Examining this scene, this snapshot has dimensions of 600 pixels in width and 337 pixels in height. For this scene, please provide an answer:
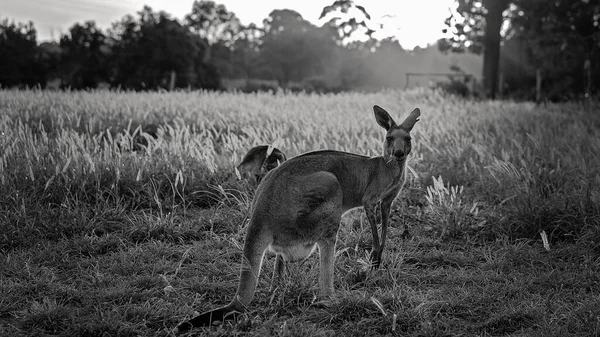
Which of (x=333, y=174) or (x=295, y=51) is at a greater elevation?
(x=295, y=51)

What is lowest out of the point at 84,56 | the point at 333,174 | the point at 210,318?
the point at 210,318

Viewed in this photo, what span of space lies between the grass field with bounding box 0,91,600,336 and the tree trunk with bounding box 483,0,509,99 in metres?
12.7

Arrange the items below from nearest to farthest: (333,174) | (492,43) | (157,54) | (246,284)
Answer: (246,284)
(333,174)
(492,43)
(157,54)

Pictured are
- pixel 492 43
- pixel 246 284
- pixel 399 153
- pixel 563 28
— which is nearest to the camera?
pixel 246 284

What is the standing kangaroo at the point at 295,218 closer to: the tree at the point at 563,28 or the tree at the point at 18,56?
the tree at the point at 563,28

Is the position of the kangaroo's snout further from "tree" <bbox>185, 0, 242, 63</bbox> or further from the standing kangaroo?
"tree" <bbox>185, 0, 242, 63</bbox>

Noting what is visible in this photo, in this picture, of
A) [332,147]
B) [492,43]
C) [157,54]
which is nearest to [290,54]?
[157,54]

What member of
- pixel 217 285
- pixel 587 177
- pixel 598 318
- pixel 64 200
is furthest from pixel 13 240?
pixel 587 177

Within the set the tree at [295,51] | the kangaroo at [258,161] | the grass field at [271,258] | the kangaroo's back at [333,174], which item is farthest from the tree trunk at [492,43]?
the tree at [295,51]

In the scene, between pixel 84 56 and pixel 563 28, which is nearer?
pixel 563 28

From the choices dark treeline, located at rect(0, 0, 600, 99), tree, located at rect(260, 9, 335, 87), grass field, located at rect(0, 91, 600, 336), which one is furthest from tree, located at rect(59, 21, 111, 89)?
grass field, located at rect(0, 91, 600, 336)

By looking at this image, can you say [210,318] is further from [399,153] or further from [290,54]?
[290,54]

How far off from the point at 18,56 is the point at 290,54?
65.9 feet

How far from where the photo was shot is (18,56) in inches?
1085
